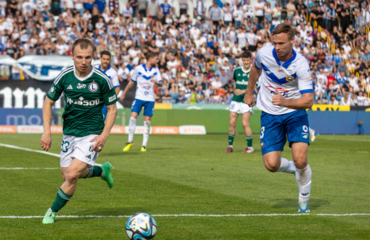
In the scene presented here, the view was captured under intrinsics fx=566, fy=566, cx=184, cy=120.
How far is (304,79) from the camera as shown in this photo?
648 centimetres

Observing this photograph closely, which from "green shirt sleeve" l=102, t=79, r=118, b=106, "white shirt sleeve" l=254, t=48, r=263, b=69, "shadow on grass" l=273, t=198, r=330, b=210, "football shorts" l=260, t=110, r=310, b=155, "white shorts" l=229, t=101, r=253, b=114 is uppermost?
"white shirt sleeve" l=254, t=48, r=263, b=69

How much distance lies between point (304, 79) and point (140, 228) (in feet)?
8.86

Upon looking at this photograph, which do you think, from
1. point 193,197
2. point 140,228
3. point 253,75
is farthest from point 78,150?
point 253,75

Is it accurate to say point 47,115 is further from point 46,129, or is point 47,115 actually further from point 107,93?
point 107,93

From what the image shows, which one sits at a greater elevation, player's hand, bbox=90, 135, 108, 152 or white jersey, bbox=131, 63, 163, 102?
player's hand, bbox=90, 135, 108, 152

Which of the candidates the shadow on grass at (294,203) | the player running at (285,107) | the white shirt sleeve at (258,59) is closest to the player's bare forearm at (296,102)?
the player running at (285,107)

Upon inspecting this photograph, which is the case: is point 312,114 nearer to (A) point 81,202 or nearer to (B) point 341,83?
(B) point 341,83

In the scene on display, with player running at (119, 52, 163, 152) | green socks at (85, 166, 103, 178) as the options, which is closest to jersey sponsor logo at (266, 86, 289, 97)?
green socks at (85, 166, 103, 178)

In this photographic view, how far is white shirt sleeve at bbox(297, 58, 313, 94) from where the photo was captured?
6.44m

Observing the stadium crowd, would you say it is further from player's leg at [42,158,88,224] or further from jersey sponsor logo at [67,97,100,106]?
player's leg at [42,158,88,224]

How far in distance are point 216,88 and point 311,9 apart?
451 inches

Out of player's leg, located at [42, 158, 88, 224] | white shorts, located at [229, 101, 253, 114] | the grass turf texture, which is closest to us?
the grass turf texture

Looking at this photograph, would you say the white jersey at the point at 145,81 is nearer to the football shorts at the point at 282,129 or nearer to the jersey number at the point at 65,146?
the football shorts at the point at 282,129

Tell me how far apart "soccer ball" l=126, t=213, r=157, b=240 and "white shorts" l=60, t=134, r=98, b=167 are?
1266 mm
